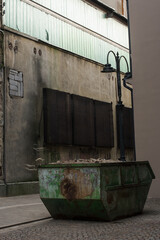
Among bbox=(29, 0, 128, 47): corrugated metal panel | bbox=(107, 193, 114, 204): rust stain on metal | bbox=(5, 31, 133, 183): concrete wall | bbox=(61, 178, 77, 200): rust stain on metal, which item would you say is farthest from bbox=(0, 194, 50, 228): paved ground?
bbox=(29, 0, 128, 47): corrugated metal panel

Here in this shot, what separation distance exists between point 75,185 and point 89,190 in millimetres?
340

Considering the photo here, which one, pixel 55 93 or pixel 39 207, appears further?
pixel 55 93

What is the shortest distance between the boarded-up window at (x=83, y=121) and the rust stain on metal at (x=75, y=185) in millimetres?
9962

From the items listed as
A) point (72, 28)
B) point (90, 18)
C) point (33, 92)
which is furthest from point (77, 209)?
point (90, 18)

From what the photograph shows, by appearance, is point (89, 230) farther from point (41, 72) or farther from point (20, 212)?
point (41, 72)

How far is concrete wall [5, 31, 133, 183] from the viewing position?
16.0m

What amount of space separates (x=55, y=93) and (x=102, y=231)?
440 inches

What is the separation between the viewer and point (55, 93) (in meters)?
17.9

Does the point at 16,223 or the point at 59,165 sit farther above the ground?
the point at 59,165

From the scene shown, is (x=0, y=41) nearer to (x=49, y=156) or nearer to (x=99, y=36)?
(x=49, y=156)

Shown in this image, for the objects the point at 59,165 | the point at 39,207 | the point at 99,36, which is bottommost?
the point at 39,207

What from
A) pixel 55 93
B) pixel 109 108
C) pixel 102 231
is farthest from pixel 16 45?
pixel 102 231

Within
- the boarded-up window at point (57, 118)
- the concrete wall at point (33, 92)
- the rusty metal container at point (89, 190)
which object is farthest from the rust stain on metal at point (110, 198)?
the boarded-up window at point (57, 118)

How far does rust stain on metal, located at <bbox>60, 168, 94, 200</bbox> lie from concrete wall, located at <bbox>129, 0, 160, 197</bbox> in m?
5.55
